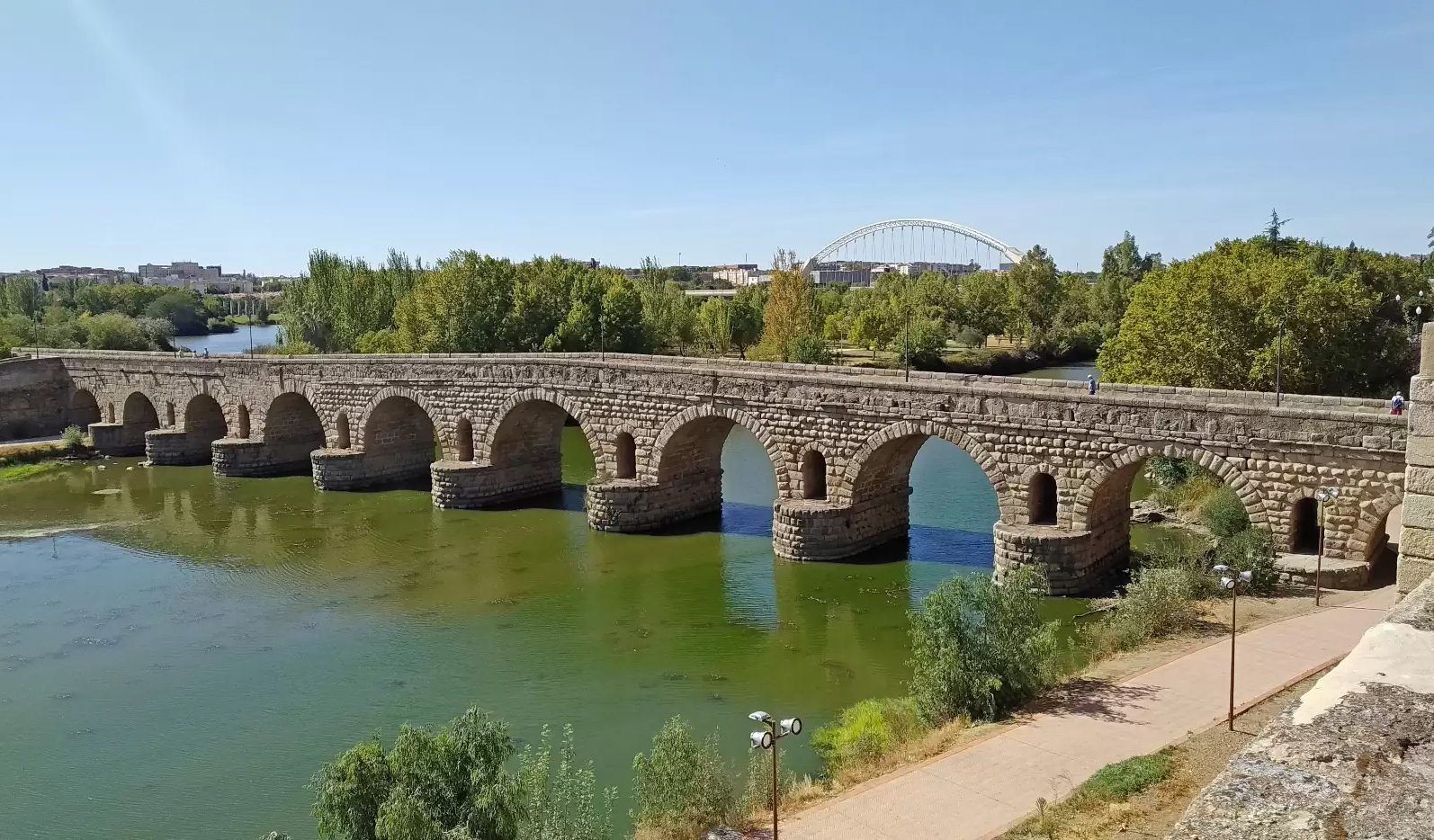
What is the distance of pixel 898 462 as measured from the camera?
2339 cm

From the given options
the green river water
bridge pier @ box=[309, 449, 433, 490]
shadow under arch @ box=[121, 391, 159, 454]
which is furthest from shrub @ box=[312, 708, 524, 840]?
shadow under arch @ box=[121, 391, 159, 454]

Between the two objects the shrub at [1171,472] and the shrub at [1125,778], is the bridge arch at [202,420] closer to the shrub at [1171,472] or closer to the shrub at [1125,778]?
the shrub at [1171,472]

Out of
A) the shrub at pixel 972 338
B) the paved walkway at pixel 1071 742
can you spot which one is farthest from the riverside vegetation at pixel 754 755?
the shrub at pixel 972 338

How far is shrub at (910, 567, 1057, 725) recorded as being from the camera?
1320 cm

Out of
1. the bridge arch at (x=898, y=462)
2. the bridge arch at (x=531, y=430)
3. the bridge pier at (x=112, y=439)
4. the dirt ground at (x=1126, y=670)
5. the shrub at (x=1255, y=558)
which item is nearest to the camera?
the dirt ground at (x=1126, y=670)

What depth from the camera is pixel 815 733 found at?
14.3 m

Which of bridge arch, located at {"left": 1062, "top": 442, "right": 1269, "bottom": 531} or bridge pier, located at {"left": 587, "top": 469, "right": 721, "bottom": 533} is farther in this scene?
bridge pier, located at {"left": 587, "top": 469, "right": 721, "bottom": 533}

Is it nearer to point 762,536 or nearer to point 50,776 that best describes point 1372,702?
point 50,776

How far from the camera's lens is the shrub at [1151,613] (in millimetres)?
15406

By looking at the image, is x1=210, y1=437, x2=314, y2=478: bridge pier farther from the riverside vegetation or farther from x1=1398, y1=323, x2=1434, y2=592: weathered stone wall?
x1=1398, y1=323, x2=1434, y2=592: weathered stone wall

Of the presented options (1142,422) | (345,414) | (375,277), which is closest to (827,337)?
(375,277)

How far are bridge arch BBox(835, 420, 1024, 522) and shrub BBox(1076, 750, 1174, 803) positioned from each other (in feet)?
31.7

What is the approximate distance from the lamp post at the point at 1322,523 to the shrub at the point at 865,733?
23.5ft

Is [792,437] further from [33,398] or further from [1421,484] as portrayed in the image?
[33,398]
